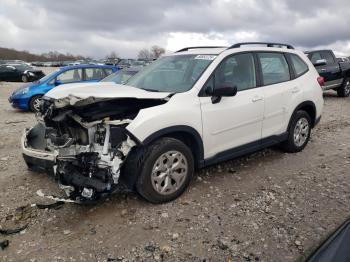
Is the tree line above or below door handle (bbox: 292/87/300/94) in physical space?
A: above

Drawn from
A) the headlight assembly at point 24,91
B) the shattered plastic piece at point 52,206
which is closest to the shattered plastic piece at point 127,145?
the shattered plastic piece at point 52,206

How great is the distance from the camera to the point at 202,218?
11.9ft

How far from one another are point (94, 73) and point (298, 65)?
22.8 ft

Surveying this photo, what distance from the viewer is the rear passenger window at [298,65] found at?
5495 millimetres

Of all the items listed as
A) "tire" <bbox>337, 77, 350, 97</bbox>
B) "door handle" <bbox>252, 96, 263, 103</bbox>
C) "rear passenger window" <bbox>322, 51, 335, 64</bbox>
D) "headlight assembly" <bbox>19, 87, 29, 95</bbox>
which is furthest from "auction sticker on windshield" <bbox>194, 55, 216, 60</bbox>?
"tire" <bbox>337, 77, 350, 97</bbox>

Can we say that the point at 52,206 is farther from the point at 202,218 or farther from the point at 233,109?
the point at 233,109

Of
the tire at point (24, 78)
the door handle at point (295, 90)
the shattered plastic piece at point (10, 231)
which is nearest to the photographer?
the shattered plastic piece at point (10, 231)

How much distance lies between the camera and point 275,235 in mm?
3314

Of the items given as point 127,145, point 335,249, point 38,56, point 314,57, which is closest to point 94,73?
point 127,145

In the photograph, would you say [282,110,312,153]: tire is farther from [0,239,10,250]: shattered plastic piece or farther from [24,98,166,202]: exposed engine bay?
[0,239,10,250]: shattered plastic piece

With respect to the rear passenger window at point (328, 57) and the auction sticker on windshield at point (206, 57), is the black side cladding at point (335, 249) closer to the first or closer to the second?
the auction sticker on windshield at point (206, 57)

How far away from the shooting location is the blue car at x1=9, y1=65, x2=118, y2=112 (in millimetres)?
9992

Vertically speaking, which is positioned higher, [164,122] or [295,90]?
[295,90]

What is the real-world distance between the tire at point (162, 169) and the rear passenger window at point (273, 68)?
1.84 metres
